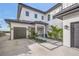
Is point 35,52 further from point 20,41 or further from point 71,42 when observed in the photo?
point 71,42

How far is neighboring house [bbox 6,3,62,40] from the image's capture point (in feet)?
12.9

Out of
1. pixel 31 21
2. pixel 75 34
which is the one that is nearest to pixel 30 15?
pixel 31 21

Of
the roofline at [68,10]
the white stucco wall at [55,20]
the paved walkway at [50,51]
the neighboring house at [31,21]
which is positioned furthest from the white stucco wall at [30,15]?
the paved walkway at [50,51]

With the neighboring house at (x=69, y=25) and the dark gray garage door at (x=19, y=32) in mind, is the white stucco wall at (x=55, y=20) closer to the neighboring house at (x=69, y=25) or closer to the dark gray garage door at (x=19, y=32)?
the neighboring house at (x=69, y=25)

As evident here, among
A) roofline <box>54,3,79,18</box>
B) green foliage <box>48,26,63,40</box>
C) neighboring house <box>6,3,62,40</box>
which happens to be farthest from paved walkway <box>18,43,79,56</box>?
roofline <box>54,3,79,18</box>

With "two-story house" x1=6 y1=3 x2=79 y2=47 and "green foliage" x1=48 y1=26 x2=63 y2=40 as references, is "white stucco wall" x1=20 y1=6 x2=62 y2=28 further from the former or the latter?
"green foliage" x1=48 y1=26 x2=63 y2=40

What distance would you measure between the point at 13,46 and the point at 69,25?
6.72ft

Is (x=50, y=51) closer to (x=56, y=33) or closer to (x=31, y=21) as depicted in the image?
(x=56, y=33)

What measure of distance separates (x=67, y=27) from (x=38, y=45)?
45.8 inches

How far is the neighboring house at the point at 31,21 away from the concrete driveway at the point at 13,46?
20cm

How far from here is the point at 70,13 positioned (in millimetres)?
3707

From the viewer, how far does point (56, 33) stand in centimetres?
384

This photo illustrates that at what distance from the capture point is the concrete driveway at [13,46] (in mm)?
3748

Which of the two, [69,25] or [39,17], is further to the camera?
[39,17]
